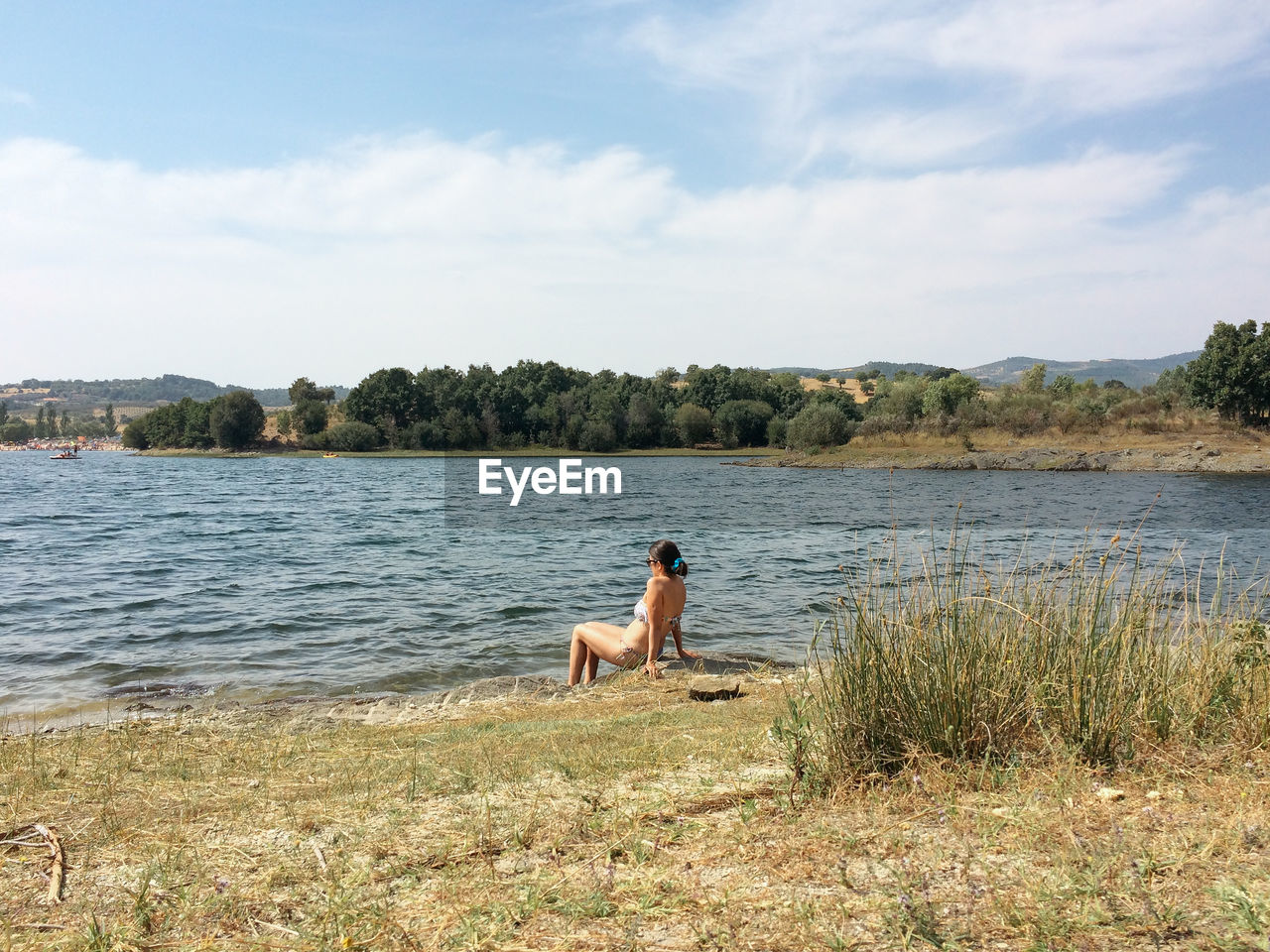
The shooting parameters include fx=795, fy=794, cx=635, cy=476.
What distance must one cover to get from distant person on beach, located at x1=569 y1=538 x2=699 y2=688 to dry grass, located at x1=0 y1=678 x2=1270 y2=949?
155 inches

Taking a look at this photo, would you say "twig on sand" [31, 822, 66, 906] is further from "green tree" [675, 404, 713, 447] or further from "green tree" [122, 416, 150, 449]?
"green tree" [122, 416, 150, 449]

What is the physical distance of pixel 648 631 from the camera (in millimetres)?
9430

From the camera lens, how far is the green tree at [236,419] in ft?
364

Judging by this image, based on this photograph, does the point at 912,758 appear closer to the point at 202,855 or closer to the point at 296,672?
the point at 202,855

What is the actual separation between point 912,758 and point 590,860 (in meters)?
1.90

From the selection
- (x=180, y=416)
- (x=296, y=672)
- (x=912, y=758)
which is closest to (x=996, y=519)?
(x=296, y=672)

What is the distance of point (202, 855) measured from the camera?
360 centimetres

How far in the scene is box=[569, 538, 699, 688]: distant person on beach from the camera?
30.0 ft

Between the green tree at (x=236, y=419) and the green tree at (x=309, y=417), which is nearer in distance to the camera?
the green tree at (x=236, y=419)

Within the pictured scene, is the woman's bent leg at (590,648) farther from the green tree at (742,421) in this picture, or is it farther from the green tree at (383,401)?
the green tree at (383,401)

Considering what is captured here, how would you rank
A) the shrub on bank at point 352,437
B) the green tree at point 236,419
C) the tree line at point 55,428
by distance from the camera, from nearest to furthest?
the shrub on bank at point 352,437 < the green tree at point 236,419 < the tree line at point 55,428

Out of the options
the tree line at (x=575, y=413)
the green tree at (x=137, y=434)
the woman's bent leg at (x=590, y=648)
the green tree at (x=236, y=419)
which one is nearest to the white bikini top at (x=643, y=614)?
the woman's bent leg at (x=590, y=648)

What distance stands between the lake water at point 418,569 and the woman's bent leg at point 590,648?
1.12 metres

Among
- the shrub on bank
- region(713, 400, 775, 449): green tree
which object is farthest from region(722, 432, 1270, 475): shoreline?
the shrub on bank
